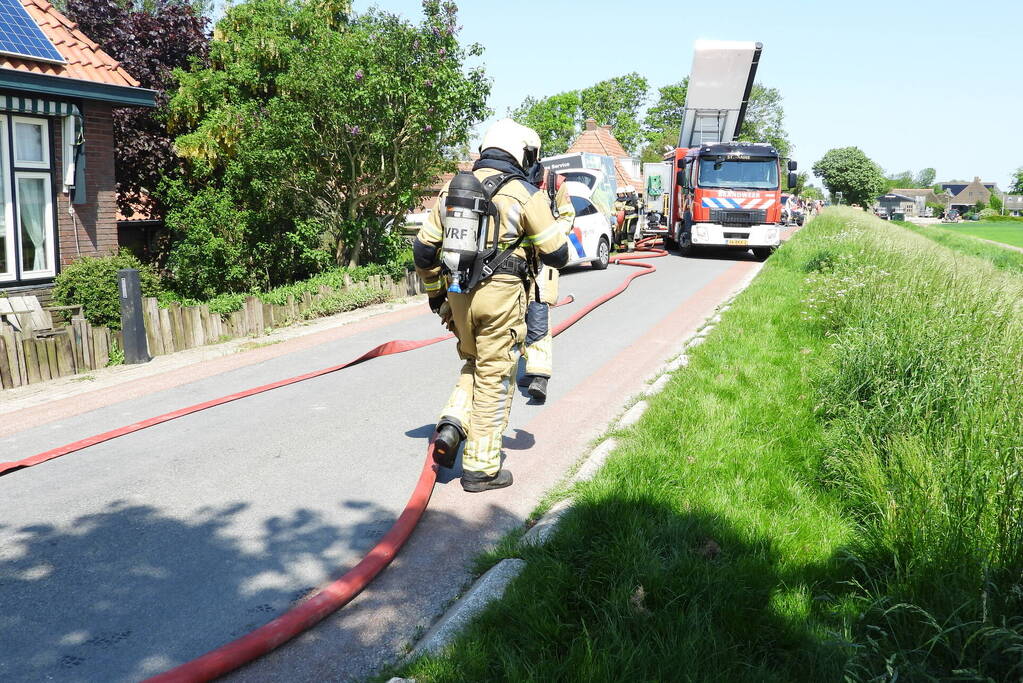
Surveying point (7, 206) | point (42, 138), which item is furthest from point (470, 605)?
point (42, 138)

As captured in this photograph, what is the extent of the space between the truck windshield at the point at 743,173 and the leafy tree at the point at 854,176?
76421 millimetres

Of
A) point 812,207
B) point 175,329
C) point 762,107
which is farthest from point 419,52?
point 762,107

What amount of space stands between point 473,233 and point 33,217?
31.9 ft

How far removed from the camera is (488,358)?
4.73 meters

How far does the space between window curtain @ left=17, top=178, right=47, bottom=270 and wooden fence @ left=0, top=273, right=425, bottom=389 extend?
213 centimetres

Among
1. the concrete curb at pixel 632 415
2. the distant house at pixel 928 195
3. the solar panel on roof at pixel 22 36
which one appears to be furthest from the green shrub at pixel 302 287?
the distant house at pixel 928 195

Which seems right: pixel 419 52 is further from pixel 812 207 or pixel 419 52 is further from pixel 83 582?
pixel 812 207

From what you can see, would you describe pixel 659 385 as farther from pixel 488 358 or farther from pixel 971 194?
pixel 971 194

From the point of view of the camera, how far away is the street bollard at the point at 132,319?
29.6 feet

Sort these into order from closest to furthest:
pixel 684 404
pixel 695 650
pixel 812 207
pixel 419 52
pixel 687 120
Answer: pixel 695 650
pixel 684 404
pixel 419 52
pixel 687 120
pixel 812 207

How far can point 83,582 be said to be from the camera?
12.2 ft

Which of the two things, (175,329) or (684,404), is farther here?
(175,329)

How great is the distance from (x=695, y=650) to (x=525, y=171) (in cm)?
315

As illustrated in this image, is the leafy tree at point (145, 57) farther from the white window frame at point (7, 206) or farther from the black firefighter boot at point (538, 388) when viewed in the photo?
the black firefighter boot at point (538, 388)
